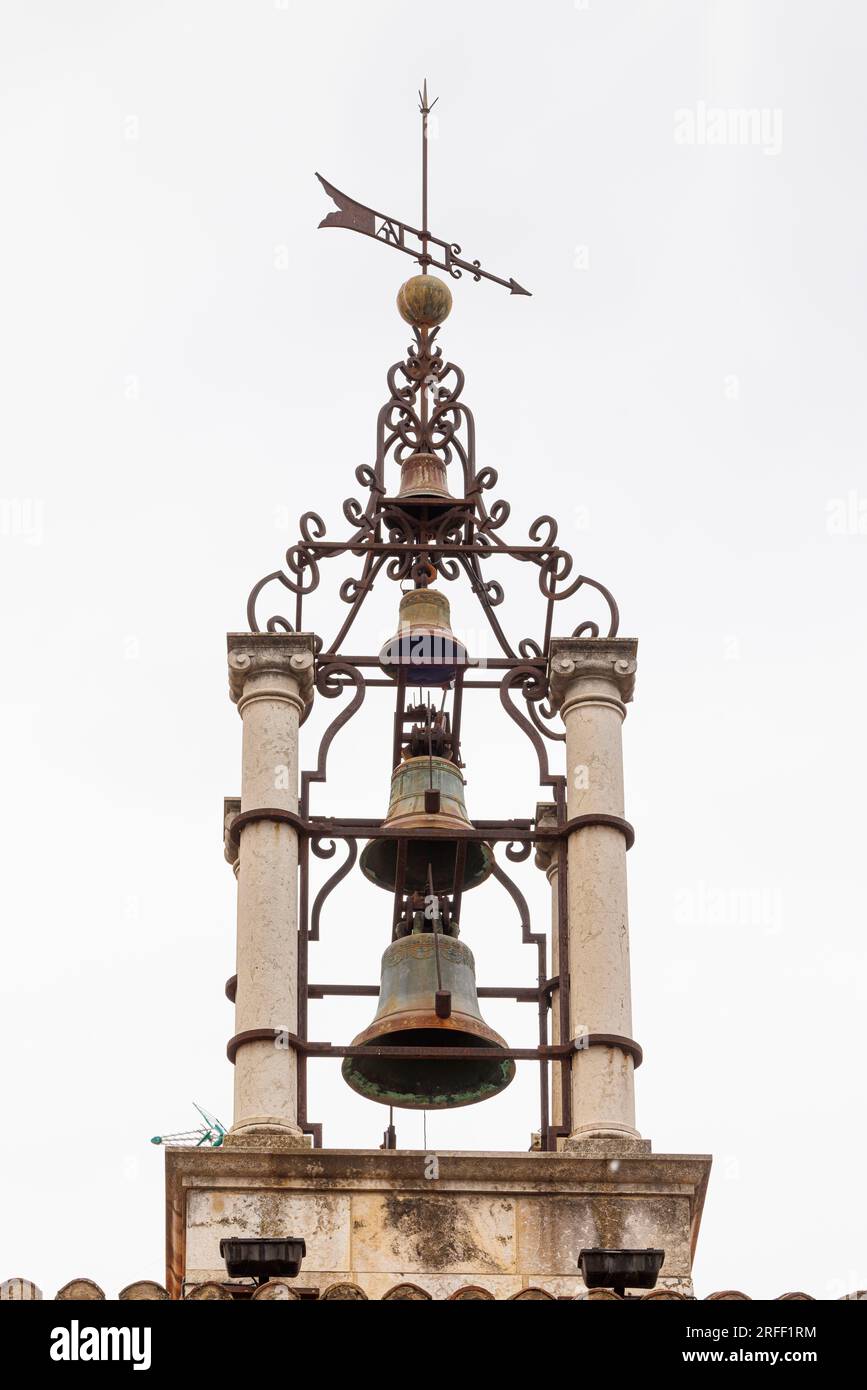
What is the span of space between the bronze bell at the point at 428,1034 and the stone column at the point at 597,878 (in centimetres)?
77

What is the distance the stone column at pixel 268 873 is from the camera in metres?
26.1

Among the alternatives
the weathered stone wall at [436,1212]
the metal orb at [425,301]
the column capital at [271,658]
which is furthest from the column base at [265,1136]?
the metal orb at [425,301]

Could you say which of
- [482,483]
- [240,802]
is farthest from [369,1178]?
[482,483]

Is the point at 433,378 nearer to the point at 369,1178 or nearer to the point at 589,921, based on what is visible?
the point at 589,921

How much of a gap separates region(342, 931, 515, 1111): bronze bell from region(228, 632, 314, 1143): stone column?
31.5 inches

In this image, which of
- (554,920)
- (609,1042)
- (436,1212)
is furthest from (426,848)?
(436,1212)

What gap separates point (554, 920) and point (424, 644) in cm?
229

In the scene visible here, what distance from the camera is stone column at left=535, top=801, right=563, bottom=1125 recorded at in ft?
91.9

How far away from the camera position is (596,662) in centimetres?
2825

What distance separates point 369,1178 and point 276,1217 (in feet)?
2.20

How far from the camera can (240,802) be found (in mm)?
29266

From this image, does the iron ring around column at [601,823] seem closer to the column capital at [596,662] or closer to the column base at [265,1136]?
the column capital at [596,662]

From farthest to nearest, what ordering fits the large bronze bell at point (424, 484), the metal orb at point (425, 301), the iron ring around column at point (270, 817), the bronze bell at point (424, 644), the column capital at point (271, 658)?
the metal orb at point (425, 301)
the large bronze bell at point (424, 484)
the bronze bell at point (424, 644)
the column capital at point (271, 658)
the iron ring around column at point (270, 817)

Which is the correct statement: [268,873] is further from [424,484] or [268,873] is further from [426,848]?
[424,484]
